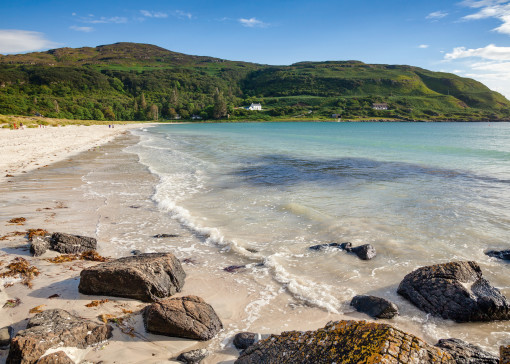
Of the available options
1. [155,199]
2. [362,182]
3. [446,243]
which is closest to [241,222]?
[155,199]

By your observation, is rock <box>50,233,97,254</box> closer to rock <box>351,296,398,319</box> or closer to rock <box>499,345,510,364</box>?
rock <box>351,296,398,319</box>

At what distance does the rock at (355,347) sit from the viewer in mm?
2740

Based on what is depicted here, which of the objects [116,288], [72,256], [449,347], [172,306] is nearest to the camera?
→ [449,347]

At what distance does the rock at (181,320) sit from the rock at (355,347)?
65.4 inches

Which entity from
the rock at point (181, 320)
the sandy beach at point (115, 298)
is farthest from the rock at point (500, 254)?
the rock at point (181, 320)

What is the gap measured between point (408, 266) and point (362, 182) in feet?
38.5

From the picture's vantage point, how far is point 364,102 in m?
194

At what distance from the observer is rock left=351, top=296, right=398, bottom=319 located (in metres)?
5.68

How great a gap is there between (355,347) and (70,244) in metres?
7.61

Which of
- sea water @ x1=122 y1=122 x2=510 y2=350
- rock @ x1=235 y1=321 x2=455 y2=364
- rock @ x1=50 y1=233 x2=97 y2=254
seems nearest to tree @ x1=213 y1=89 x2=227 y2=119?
sea water @ x1=122 y1=122 x2=510 y2=350

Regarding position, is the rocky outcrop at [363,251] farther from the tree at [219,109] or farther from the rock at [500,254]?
the tree at [219,109]

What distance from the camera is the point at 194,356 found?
4434mm

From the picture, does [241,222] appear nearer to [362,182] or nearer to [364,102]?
[362,182]

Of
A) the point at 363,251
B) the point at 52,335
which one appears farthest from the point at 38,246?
the point at 363,251
